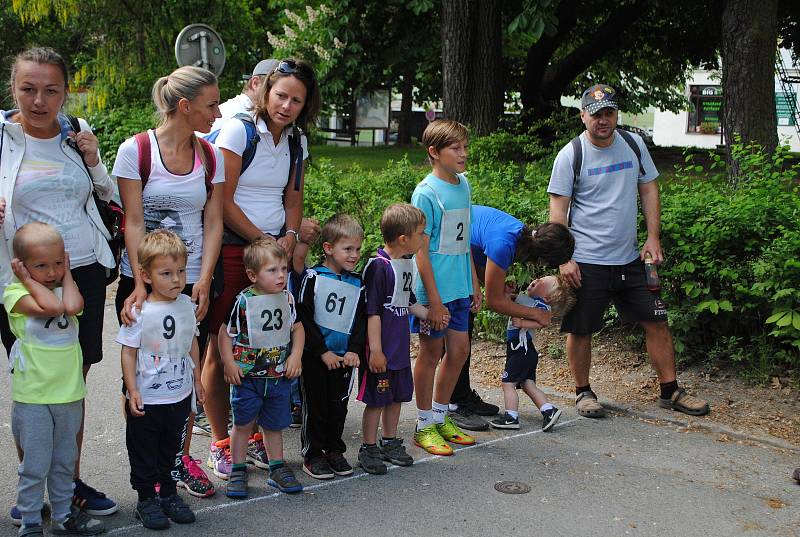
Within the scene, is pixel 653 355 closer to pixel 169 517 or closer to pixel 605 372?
pixel 605 372

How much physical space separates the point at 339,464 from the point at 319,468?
4.4 inches

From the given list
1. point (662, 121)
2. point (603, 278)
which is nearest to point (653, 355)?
point (603, 278)

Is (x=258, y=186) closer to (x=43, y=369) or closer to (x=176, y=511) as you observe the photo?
(x=43, y=369)

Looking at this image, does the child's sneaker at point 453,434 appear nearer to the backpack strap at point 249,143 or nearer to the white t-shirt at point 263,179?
the white t-shirt at point 263,179

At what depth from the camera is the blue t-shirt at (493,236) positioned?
506cm

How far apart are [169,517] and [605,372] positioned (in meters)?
3.45

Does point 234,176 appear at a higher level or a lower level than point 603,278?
higher

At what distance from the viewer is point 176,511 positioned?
13.0 feet

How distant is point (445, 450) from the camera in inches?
194

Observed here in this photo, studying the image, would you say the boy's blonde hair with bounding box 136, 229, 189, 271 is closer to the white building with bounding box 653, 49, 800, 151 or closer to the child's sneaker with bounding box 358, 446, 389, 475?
the child's sneaker with bounding box 358, 446, 389, 475

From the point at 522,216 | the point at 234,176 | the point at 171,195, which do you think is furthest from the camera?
the point at 522,216

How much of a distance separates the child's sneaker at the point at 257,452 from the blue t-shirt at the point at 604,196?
2283 millimetres

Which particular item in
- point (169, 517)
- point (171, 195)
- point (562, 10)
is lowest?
point (169, 517)

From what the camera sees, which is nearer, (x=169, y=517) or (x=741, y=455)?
(x=169, y=517)
